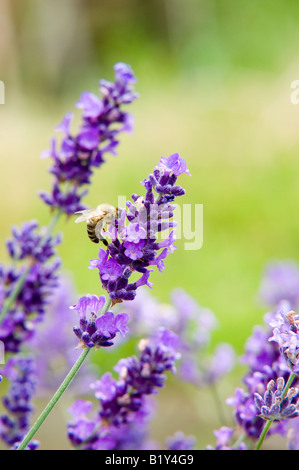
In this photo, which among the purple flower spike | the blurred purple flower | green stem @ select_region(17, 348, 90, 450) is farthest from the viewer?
the blurred purple flower

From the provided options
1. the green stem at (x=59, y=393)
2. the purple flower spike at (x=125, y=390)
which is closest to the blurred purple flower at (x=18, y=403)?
the purple flower spike at (x=125, y=390)

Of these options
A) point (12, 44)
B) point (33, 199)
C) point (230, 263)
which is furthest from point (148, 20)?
point (230, 263)

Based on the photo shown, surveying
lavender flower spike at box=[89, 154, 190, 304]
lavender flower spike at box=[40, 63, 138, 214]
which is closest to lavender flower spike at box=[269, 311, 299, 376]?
lavender flower spike at box=[89, 154, 190, 304]

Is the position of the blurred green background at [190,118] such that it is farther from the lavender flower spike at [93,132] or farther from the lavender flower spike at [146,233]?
the lavender flower spike at [146,233]

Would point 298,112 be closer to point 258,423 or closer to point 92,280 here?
point 92,280

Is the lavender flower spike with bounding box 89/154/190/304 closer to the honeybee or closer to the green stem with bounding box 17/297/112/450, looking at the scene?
the green stem with bounding box 17/297/112/450

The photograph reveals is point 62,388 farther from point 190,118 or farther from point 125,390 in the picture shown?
point 190,118
